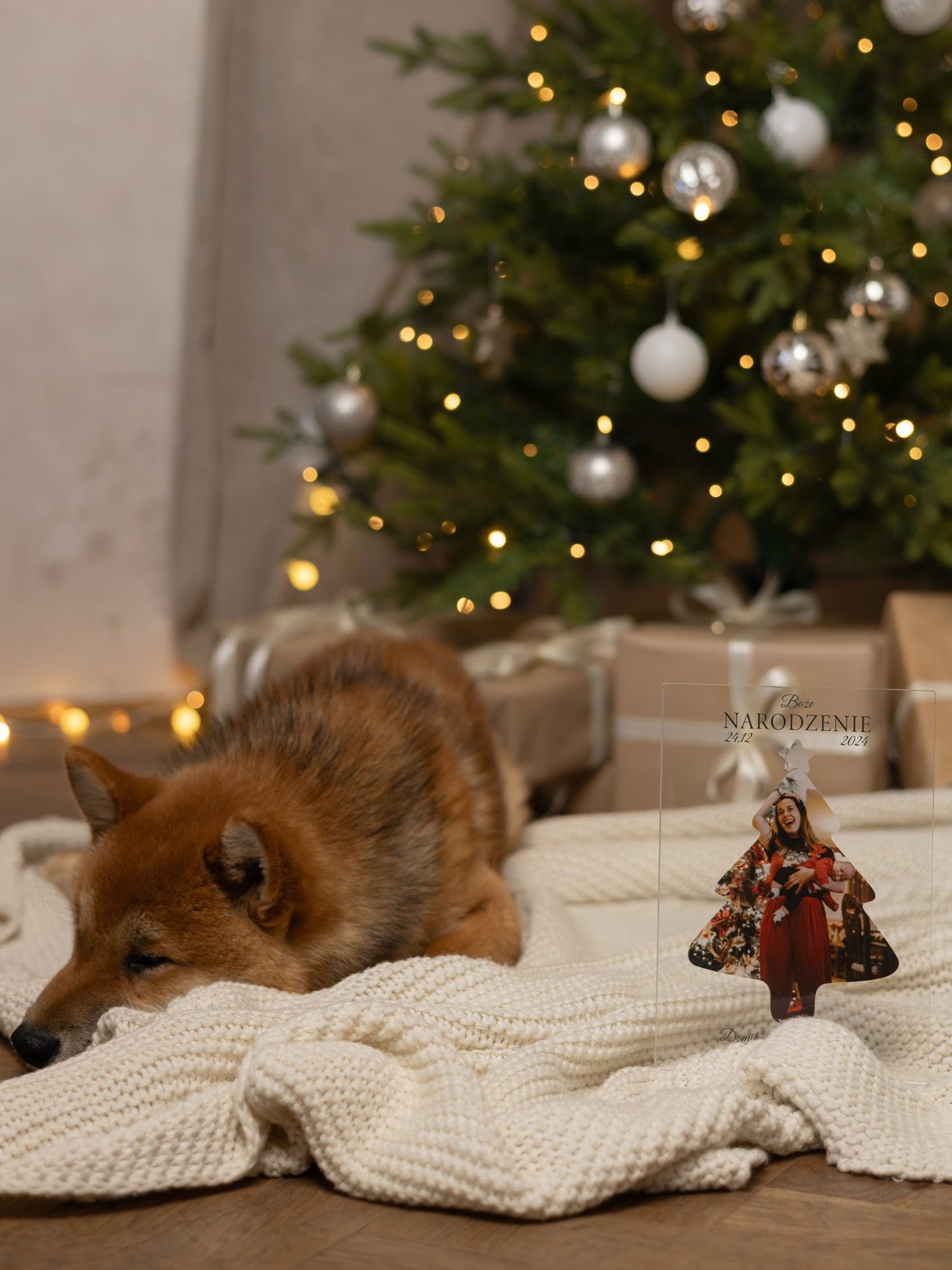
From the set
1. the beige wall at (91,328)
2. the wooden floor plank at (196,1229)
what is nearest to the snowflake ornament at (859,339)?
the wooden floor plank at (196,1229)

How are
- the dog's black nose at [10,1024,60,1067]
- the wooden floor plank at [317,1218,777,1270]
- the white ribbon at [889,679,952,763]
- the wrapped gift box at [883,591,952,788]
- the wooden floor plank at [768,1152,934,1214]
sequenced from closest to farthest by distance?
the wooden floor plank at [317,1218,777,1270], the wooden floor plank at [768,1152,934,1214], the dog's black nose at [10,1024,60,1067], the white ribbon at [889,679,952,763], the wrapped gift box at [883,591,952,788]

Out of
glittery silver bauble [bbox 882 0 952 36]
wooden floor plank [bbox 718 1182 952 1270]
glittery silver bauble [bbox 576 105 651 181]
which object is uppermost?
glittery silver bauble [bbox 882 0 952 36]

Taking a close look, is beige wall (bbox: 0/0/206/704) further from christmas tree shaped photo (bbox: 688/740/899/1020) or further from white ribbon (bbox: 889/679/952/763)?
christmas tree shaped photo (bbox: 688/740/899/1020)

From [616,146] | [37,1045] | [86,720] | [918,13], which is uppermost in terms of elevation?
[918,13]

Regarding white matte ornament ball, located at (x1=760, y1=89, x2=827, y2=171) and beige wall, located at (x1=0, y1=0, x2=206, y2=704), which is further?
beige wall, located at (x1=0, y1=0, x2=206, y2=704)

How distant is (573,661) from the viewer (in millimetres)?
2410

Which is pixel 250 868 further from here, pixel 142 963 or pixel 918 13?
pixel 918 13

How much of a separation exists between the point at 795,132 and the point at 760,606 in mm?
851

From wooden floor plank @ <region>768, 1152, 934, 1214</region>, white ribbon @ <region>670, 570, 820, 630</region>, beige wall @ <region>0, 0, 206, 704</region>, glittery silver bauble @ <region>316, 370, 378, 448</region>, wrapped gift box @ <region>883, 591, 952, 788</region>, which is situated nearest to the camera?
wooden floor plank @ <region>768, 1152, 934, 1214</region>

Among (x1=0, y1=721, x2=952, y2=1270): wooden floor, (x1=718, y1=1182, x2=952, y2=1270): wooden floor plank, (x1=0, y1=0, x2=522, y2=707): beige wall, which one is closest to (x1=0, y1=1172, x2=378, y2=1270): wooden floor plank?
(x1=0, y1=721, x2=952, y2=1270): wooden floor

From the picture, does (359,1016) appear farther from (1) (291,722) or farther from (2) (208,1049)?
(1) (291,722)

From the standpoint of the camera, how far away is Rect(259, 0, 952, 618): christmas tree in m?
2.18

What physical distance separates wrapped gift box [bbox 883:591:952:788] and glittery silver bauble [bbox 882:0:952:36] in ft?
3.28

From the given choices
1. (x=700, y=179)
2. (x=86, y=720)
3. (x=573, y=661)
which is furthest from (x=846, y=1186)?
(x=86, y=720)
